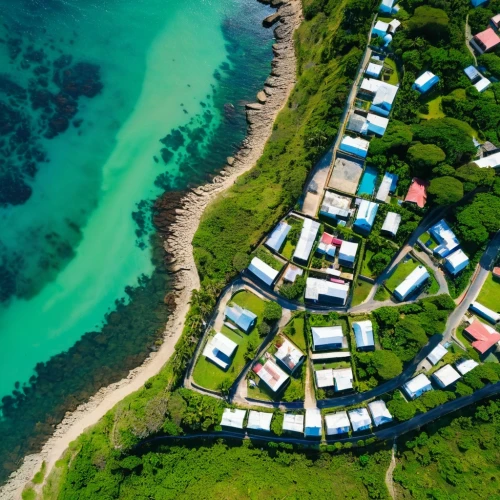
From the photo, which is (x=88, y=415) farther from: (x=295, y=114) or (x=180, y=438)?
(x=295, y=114)

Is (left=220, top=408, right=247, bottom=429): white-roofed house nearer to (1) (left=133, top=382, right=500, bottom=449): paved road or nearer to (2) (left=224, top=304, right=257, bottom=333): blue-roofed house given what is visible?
(1) (left=133, top=382, right=500, bottom=449): paved road

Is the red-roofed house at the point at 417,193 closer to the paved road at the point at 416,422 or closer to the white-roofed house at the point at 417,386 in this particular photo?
the white-roofed house at the point at 417,386

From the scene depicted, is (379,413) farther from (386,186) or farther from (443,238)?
(386,186)

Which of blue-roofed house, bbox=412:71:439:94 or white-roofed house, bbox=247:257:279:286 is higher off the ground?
blue-roofed house, bbox=412:71:439:94

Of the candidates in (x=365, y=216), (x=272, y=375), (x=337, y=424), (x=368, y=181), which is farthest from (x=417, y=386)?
(x=368, y=181)

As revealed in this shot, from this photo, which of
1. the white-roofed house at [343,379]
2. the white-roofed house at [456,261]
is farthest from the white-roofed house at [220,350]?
the white-roofed house at [456,261]

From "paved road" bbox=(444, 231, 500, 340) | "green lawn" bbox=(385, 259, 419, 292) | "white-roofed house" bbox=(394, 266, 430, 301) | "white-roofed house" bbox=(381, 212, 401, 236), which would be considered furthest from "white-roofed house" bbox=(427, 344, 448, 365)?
"white-roofed house" bbox=(381, 212, 401, 236)

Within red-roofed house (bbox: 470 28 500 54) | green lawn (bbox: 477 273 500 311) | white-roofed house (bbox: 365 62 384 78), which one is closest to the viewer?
green lawn (bbox: 477 273 500 311)
